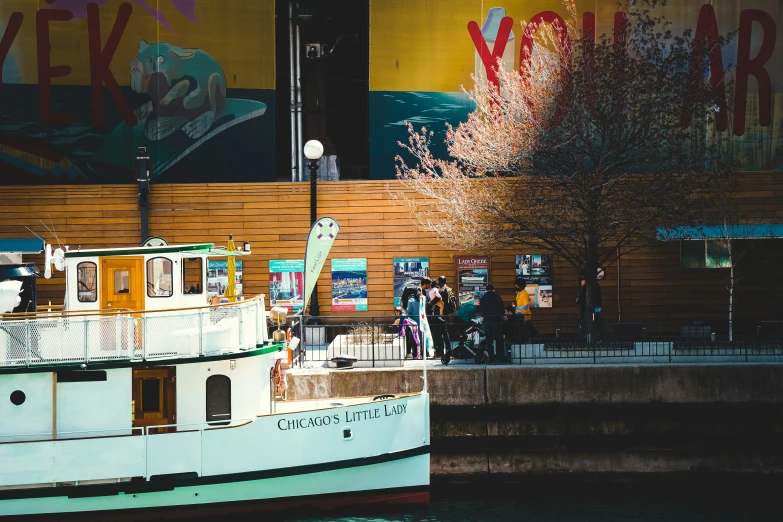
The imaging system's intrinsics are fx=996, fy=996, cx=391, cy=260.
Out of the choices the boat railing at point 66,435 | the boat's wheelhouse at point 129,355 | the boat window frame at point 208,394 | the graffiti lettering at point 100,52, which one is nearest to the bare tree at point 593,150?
the boat's wheelhouse at point 129,355

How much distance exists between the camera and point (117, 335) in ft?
53.7

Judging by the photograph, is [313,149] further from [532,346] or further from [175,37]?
[532,346]

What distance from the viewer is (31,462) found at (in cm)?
1611

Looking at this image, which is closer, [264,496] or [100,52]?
[264,496]

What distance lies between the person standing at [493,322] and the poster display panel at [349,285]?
6.27 m

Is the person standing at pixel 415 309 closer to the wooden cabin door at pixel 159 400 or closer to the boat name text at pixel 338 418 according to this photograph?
the boat name text at pixel 338 418

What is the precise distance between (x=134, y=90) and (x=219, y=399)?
12.5 m

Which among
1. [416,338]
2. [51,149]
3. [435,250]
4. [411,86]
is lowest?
[416,338]

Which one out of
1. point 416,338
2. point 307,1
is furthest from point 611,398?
point 307,1

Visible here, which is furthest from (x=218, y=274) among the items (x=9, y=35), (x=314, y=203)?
(x=9, y=35)

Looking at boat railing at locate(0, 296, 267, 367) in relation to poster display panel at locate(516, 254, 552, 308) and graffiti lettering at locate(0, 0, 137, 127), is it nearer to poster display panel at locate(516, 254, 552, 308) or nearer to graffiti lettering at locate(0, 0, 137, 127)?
poster display panel at locate(516, 254, 552, 308)

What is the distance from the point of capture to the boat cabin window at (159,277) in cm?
1722

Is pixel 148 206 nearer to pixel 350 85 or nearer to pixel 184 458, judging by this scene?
pixel 350 85

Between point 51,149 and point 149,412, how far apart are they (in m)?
12.2
